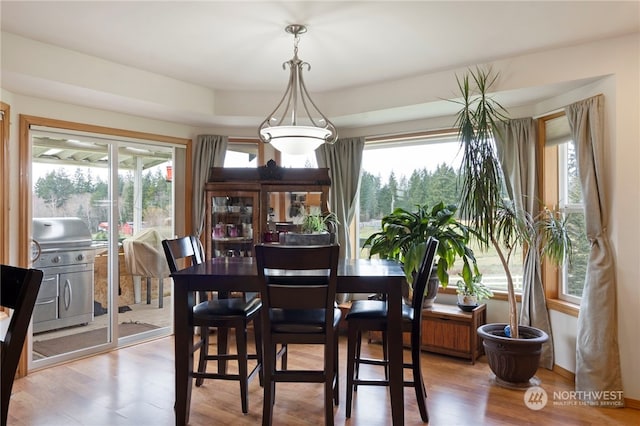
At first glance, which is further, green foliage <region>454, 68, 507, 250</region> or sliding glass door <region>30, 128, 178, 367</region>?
sliding glass door <region>30, 128, 178, 367</region>

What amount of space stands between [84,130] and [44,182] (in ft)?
1.80

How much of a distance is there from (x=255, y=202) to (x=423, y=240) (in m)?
1.73

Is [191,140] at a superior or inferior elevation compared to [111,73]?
inferior

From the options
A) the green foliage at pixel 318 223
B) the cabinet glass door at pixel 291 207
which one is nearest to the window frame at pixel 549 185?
the green foliage at pixel 318 223

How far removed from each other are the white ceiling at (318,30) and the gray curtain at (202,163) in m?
1.04

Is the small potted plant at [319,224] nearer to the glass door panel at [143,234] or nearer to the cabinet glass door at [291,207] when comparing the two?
the cabinet glass door at [291,207]

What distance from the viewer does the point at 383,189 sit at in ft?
15.3

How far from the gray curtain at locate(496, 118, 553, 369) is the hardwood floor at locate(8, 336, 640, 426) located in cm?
40

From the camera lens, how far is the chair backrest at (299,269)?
2.23 metres

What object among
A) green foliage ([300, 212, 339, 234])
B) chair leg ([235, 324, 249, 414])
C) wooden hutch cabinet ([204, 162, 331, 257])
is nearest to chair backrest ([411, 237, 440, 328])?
chair leg ([235, 324, 249, 414])

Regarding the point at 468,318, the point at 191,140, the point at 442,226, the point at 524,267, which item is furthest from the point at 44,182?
the point at 524,267

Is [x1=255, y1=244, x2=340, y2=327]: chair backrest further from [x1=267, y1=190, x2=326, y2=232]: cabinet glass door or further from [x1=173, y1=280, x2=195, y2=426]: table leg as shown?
[x1=267, y1=190, x2=326, y2=232]: cabinet glass door

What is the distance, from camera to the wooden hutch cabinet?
14.3 ft

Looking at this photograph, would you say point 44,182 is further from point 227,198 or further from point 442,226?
point 442,226
